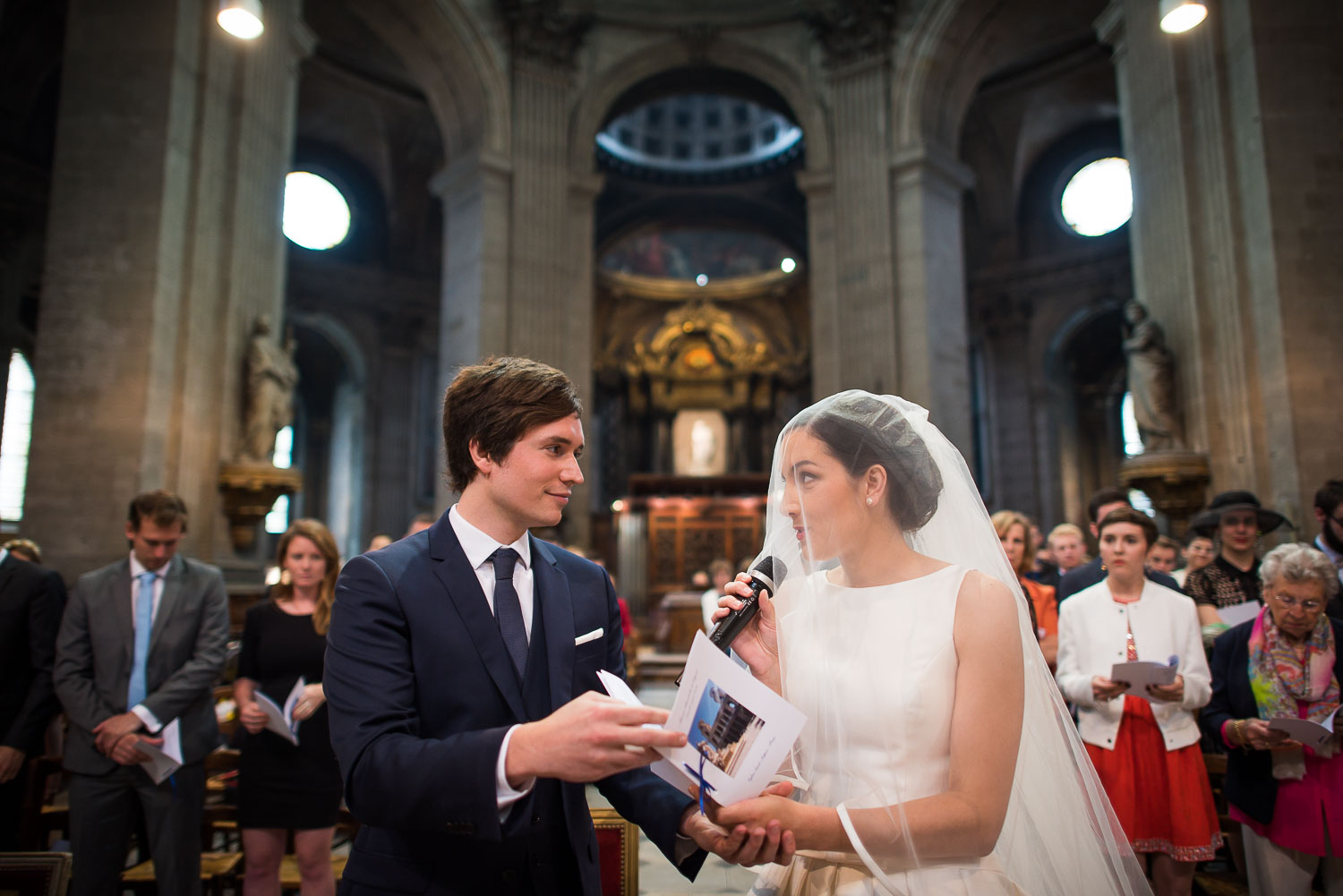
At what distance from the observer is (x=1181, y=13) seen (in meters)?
6.42

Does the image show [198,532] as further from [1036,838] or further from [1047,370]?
[1047,370]

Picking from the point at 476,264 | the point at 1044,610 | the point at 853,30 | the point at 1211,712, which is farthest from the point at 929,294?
the point at 1211,712

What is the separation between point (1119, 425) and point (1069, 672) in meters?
19.1

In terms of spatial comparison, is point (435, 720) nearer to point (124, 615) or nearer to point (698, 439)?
point (124, 615)

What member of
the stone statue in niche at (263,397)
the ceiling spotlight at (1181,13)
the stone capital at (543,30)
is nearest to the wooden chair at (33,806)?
the stone statue in niche at (263,397)

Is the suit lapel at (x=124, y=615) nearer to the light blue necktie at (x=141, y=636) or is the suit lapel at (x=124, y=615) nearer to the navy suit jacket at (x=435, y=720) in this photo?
the light blue necktie at (x=141, y=636)

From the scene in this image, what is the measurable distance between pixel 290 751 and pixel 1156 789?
327 centimetres

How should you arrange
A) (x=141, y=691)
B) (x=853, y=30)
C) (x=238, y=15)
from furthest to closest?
1. (x=853, y=30)
2. (x=238, y=15)
3. (x=141, y=691)

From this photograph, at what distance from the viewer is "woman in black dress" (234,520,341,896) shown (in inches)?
129

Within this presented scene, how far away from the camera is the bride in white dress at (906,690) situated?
5.55ft

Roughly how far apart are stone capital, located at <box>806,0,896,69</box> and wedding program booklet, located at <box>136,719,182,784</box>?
532 inches

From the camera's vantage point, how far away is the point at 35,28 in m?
13.7

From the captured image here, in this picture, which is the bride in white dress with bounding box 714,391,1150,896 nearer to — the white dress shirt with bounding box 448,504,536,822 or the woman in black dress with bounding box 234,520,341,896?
the white dress shirt with bounding box 448,504,536,822

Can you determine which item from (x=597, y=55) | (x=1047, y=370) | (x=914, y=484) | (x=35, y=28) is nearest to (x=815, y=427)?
(x=914, y=484)
